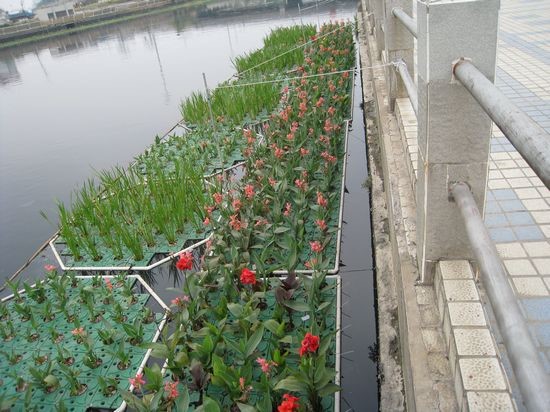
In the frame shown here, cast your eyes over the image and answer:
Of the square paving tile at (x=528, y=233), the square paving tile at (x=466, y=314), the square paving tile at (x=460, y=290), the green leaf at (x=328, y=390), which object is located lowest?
the green leaf at (x=328, y=390)

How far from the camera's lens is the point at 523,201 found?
2170 mm

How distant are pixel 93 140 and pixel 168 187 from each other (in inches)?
143

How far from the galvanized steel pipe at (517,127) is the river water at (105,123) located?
5.24 feet

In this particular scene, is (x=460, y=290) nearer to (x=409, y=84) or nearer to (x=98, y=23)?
(x=409, y=84)

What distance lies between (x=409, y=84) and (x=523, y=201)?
102 centimetres

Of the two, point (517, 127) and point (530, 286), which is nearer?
point (517, 127)

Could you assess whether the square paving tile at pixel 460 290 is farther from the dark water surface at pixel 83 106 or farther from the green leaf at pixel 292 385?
the dark water surface at pixel 83 106

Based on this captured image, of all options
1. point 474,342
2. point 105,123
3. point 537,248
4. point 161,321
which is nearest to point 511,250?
point 537,248

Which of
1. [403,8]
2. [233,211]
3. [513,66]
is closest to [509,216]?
[233,211]

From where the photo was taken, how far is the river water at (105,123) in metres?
2.92

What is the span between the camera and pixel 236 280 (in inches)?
107

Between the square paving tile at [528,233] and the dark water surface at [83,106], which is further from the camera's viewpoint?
the dark water surface at [83,106]

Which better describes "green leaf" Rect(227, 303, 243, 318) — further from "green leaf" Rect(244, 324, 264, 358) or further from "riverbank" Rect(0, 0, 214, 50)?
"riverbank" Rect(0, 0, 214, 50)

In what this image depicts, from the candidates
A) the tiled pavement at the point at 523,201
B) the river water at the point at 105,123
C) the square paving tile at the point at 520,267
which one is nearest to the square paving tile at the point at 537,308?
the tiled pavement at the point at 523,201
